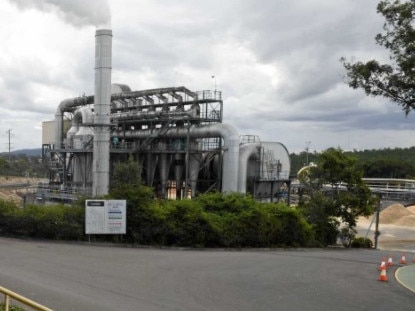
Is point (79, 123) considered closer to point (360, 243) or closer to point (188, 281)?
point (360, 243)

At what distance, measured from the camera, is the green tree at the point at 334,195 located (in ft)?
100

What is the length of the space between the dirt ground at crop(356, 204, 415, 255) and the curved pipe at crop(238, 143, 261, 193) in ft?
38.7

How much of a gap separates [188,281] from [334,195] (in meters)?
20.6

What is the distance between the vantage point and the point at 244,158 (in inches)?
1539

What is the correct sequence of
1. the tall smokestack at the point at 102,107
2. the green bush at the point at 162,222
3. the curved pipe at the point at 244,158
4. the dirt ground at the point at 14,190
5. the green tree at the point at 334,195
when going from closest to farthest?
the green bush at the point at 162,222 → the green tree at the point at 334,195 → the tall smokestack at the point at 102,107 → the curved pipe at the point at 244,158 → the dirt ground at the point at 14,190

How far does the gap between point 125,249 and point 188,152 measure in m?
22.4

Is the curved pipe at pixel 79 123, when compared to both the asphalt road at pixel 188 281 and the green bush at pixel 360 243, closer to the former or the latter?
the green bush at pixel 360 243

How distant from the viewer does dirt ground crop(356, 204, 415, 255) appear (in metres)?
44.0

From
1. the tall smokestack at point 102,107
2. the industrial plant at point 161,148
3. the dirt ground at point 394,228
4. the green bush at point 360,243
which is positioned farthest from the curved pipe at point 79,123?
the dirt ground at point 394,228

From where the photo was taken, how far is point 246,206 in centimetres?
2472

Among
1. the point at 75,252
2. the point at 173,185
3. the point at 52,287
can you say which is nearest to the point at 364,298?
the point at 52,287

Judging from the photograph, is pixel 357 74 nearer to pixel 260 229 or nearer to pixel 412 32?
pixel 412 32

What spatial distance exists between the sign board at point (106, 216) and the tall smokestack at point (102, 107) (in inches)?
669

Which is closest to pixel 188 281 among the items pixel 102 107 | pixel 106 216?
pixel 106 216
